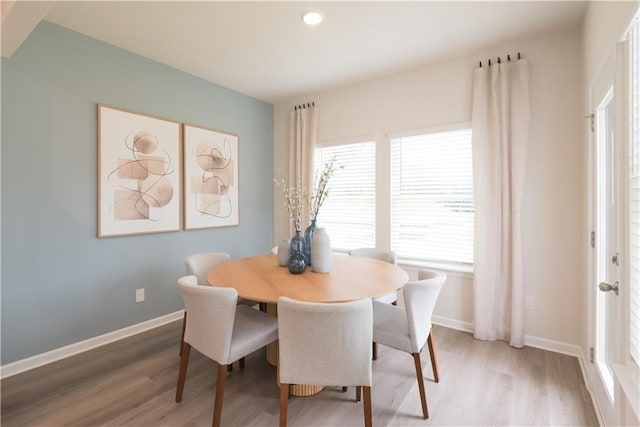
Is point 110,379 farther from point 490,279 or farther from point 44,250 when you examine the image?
point 490,279

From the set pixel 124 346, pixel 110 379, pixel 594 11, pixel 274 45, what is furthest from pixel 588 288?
pixel 124 346

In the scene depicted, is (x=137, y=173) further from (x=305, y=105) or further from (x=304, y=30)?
(x=305, y=105)

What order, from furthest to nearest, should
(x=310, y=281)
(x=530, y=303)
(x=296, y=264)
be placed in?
1. (x=530, y=303)
2. (x=296, y=264)
3. (x=310, y=281)

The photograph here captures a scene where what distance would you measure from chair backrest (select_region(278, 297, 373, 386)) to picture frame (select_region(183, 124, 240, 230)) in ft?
7.51

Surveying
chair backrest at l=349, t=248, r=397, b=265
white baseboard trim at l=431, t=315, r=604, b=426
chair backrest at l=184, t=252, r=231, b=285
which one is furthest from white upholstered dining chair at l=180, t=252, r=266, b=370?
white baseboard trim at l=431, t=315, r=604, b=426

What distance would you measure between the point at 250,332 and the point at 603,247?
2.23 metres

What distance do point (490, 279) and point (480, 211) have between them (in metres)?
0.62

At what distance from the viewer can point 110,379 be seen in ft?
7.17

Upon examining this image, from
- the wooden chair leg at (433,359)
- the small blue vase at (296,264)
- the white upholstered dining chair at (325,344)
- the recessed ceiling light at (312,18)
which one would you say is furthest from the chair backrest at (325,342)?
the recessed ceiling light at (312,18)

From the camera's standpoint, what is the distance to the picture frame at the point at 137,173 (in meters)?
2.69

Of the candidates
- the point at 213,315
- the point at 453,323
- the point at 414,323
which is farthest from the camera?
the point at 453,323

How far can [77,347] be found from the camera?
8.41ft

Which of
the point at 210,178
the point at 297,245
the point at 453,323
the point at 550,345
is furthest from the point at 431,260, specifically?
the point at 210,178

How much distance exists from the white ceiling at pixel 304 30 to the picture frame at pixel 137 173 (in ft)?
2.22
